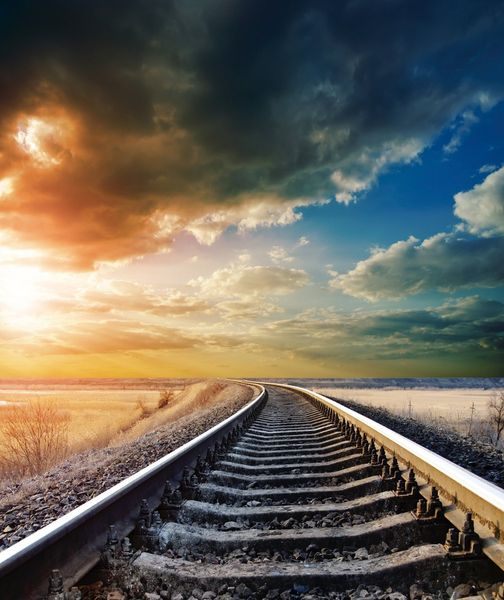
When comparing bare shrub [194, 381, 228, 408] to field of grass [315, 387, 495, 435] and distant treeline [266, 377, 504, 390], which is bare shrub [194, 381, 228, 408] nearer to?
field of grass [315, 387, 495, 435]

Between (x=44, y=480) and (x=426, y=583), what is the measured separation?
6.09 m

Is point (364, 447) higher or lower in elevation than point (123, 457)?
higher

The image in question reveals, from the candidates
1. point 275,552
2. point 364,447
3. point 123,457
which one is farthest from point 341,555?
point 123,457

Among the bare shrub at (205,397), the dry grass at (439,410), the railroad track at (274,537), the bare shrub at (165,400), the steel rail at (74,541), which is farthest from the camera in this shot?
the bare shrub at (165,400)

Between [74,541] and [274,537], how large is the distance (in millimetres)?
1148

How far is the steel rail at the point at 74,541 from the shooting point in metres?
2.12

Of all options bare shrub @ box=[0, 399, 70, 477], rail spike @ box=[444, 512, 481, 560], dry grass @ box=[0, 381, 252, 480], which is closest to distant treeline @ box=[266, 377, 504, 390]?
dry grass @ box=[0, 381, 252, 480]

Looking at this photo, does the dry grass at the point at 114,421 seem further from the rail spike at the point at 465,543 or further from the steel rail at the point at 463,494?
the rail spike at the point at 465,543

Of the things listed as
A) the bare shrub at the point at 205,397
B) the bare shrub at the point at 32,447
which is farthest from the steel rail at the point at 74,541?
the bare shrub at the point at 205,397

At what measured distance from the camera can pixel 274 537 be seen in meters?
3.07

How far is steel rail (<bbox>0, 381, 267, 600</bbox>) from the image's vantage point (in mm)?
2115

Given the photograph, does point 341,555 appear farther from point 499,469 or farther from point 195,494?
point 499,469

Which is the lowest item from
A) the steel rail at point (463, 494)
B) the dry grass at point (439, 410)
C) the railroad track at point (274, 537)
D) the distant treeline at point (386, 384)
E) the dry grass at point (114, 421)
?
the dry grass at point (114, 421)

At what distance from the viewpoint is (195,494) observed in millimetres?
4117
